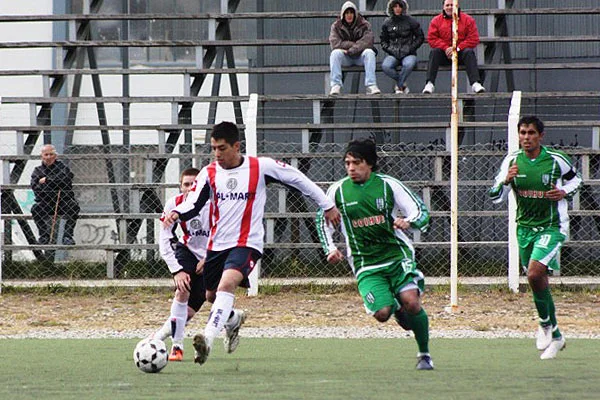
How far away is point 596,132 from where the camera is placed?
19.0m

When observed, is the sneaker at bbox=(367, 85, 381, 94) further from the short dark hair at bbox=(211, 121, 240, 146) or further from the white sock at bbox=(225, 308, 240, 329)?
the short dark hair at bbox=(211, 121, 240, 146)

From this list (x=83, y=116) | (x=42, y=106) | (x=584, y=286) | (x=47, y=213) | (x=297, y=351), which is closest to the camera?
(x=297, y=351)

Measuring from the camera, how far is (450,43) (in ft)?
64.3

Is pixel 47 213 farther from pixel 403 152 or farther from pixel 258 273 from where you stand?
pixel 403 152

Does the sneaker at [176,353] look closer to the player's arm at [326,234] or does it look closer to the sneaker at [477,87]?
the player's arm at [326,234]

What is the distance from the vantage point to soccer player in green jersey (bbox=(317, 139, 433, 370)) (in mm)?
10148

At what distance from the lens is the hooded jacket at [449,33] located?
1947cm

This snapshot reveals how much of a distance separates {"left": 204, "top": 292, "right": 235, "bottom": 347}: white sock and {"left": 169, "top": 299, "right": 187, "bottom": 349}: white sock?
1.27m

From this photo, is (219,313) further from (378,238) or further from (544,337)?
(544,337)

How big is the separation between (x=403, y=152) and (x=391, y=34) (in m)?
2.10

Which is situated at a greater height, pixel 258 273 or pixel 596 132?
pixel 596 132

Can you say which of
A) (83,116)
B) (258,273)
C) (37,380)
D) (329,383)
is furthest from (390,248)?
(83,116)

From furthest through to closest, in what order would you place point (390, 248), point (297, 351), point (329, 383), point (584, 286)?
1. point (584, 286)
2. point (297, 351)
3. point (390, 248)
4. point (329, 383)

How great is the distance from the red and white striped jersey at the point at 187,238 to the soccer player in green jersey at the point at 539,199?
2.53m
